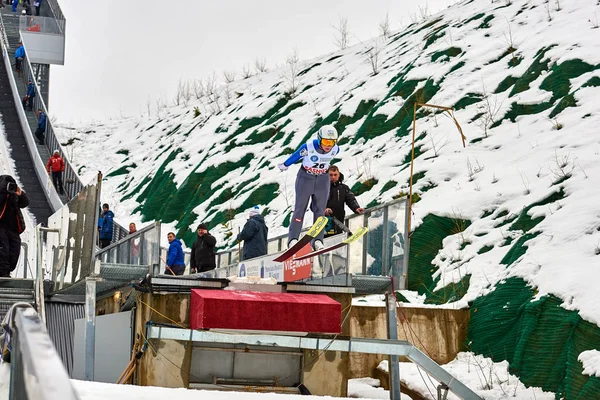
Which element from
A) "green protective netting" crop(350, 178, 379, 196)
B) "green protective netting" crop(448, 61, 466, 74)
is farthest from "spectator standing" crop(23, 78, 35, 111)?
"green protective netting" crop(350, 178, 379, 196)

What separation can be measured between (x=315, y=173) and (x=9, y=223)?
4403mm

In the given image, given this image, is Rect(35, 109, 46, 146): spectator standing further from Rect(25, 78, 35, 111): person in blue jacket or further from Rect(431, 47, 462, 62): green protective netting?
Rect(431, 47, 462, 62): green protective netting

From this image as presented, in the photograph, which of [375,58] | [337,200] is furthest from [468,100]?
[375,58]

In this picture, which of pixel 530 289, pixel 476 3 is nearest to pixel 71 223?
pixel 530 289

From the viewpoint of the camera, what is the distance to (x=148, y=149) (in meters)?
Result: 42.2

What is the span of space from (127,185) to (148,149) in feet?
14.9

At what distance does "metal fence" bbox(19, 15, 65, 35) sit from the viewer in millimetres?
43469

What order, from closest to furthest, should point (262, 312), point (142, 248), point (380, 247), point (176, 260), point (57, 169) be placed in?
point (262, 312) → point (380, 247) → point (142, 248) → point (176, 260) → point (57, 169)

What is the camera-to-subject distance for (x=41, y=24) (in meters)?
44.0

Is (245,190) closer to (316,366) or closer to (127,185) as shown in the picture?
(127,185)

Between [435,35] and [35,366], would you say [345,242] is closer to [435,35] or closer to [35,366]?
[35,366]

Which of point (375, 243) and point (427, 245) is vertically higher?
point (427, 245)

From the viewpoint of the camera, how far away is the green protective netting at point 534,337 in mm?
11766

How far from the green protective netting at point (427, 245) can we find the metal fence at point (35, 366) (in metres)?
13.9
